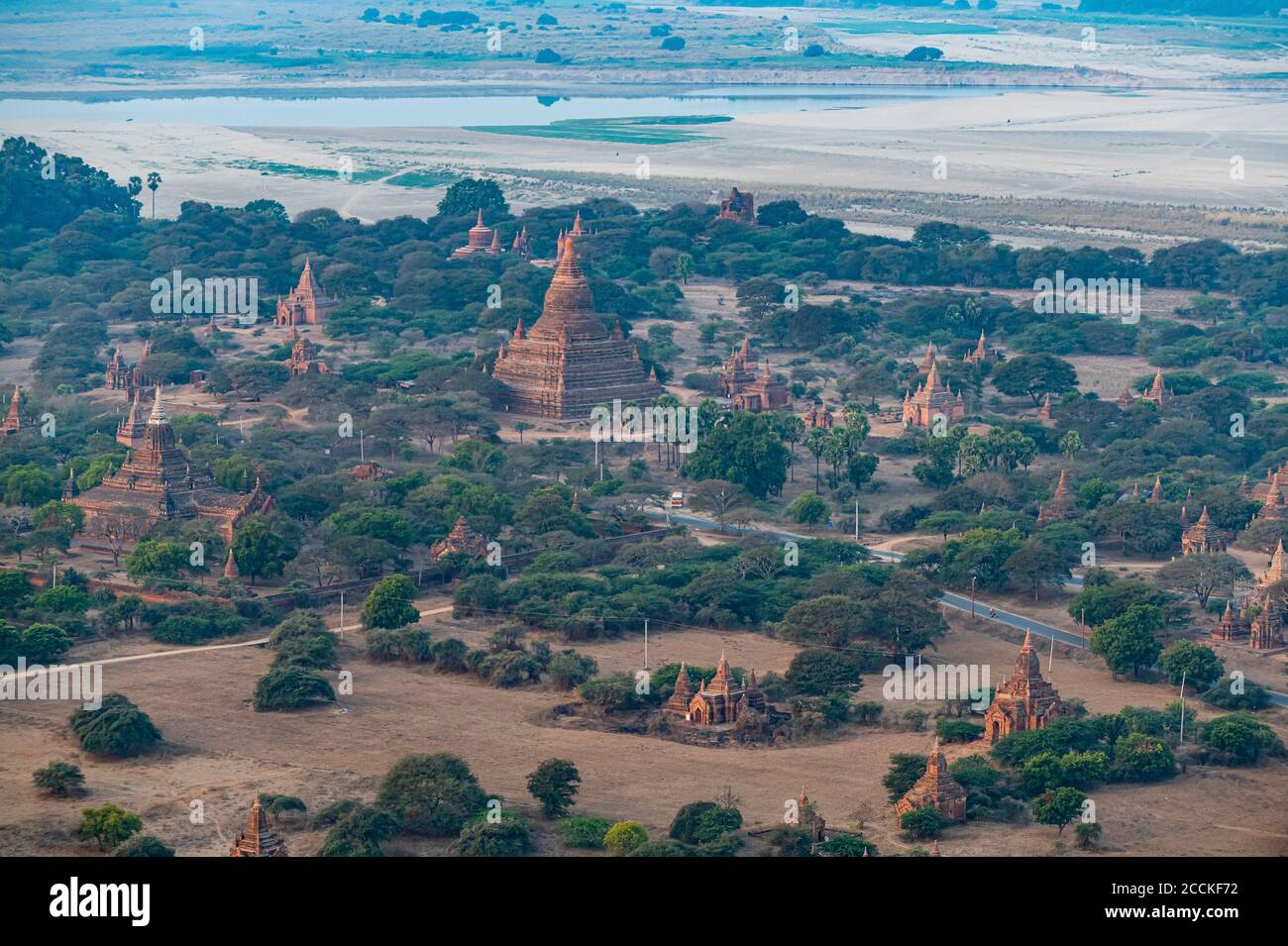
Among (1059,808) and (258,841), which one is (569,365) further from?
(258,841)

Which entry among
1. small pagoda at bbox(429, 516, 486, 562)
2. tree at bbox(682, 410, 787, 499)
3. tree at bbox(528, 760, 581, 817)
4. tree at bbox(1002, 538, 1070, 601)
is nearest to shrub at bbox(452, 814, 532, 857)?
tree at bbox(528, 760, 581, 817)

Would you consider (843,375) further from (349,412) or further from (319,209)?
(319,209)

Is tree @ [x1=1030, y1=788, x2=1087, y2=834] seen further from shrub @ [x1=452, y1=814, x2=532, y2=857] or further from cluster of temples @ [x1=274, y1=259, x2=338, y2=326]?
cluster of temples @ [x1=274, y1=259, x2=338, y2=326]

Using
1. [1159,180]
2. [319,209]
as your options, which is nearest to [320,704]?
[319,209]

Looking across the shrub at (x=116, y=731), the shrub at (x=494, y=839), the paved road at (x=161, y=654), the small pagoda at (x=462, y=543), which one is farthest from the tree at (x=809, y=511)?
the shrub at (x=494, y=839)

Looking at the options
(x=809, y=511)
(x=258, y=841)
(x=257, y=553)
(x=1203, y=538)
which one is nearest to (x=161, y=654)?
(x=257, y=553)

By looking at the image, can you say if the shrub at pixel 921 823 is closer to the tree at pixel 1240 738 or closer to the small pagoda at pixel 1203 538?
the tree at pixel 1240 738
